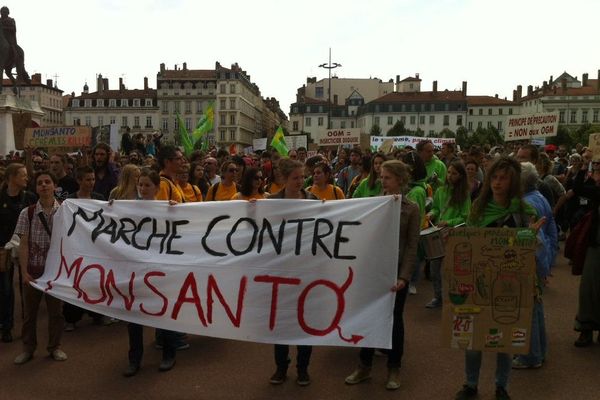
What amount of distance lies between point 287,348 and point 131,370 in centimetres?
135

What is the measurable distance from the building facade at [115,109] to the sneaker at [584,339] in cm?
10325

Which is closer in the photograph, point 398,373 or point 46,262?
point 398,373

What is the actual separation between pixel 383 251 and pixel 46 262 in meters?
3.17

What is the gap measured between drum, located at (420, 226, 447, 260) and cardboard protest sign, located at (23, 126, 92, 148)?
8.63 m

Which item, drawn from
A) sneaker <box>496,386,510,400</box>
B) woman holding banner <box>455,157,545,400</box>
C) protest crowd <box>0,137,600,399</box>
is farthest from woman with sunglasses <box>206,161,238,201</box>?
sneaker <box>496,386,510,400</box>

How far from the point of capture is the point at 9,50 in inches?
698

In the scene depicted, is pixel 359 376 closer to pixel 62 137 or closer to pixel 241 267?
pixel 241 267

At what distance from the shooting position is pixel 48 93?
114m

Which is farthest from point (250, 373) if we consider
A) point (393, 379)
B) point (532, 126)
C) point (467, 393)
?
point (532, 126)

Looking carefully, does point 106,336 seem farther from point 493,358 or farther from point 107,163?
point 493,358

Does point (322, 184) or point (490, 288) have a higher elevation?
point (322, 184)

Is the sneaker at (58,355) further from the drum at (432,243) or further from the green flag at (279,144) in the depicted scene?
the green flag at (279,144)

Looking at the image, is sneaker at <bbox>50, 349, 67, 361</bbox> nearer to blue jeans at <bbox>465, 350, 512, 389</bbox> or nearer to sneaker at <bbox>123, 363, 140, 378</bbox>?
sneaker at <bbox>123, 363, 140, 378</bbox>

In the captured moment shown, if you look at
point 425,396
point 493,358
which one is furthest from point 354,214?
point 493,358
